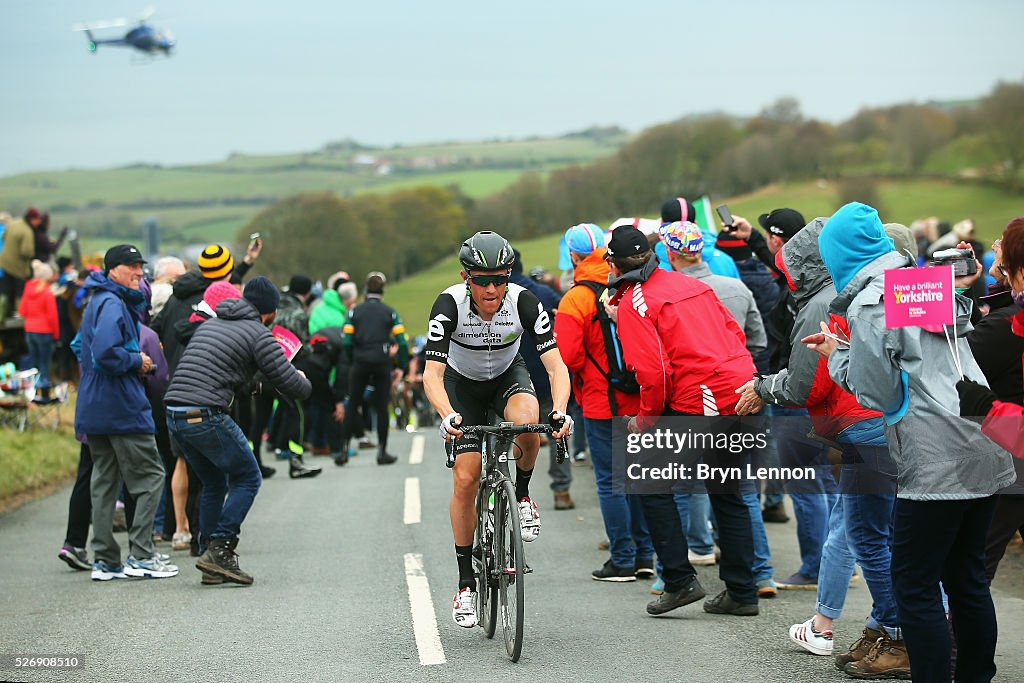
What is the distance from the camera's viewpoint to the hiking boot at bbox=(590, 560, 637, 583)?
9.55 m

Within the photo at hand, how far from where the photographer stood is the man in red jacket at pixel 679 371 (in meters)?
7.74

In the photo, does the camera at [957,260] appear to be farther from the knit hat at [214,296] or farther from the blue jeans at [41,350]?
the blue jeans at [41,350]

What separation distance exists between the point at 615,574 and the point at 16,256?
19565 mm

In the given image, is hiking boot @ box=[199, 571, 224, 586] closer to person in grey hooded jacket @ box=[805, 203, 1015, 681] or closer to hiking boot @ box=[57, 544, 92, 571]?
hiking boot @ box=[57, 544, 92, 571]

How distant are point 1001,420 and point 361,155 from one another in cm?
12223

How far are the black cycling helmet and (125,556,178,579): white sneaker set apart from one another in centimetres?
452

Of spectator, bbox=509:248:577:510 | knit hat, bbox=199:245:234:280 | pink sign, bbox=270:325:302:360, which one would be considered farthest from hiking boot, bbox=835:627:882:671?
knit hat, bbox=199:245:234:280

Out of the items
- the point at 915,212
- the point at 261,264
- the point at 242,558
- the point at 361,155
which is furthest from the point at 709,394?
the point at 361,155

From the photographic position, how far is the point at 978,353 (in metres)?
6.83

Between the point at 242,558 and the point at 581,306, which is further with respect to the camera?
the point at 242,558

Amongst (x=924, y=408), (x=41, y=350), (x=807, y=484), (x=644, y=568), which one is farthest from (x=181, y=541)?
(x=41, y=350)

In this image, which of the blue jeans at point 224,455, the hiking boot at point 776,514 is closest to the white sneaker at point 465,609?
the blue jeans at point 224,455

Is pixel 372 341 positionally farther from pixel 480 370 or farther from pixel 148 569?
pixel 480 370

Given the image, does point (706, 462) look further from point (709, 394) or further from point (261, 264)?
point (261, 264)
